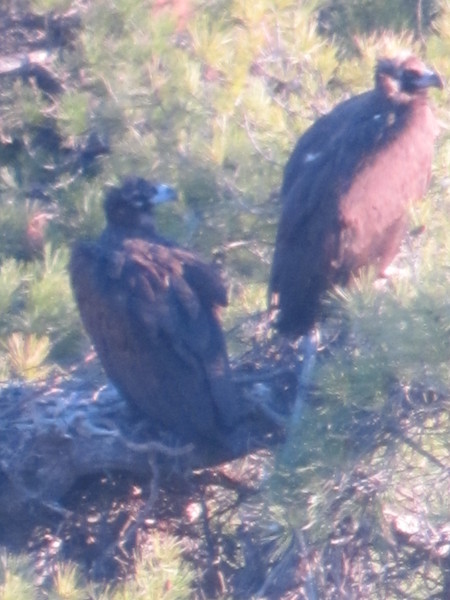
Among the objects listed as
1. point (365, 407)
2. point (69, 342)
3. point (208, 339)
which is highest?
point (365, 407)

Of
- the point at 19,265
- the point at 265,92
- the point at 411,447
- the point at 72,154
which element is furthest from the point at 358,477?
the point at 72,154

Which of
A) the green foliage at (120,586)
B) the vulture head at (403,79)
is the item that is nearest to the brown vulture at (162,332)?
the green foliage at (120,586)

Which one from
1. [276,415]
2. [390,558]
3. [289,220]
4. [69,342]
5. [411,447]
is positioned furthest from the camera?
[69,342]

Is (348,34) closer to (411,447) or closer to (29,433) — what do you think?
(29,433)

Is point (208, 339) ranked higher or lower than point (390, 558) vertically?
higher

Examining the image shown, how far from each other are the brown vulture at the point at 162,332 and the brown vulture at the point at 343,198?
35 centimetres

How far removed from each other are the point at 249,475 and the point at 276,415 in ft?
1.02

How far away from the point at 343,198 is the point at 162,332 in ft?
2.99

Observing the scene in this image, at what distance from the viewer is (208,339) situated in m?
4.90

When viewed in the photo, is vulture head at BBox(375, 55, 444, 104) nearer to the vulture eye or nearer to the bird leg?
the vulture eye

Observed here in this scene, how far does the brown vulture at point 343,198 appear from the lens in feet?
17.1

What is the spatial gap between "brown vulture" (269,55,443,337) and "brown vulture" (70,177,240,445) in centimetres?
35

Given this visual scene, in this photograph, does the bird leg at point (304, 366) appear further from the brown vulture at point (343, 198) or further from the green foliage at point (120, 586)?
the green foliage at point (120, 586)

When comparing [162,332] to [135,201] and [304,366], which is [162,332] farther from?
[135,201]
